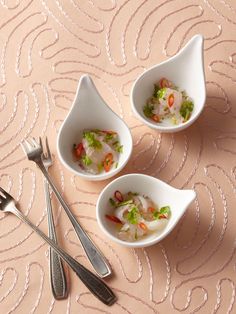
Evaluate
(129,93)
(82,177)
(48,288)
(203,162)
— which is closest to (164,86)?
(129,93)

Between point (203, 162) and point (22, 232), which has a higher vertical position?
point (22, 232)

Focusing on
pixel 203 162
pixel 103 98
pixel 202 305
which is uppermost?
pixel 103 98

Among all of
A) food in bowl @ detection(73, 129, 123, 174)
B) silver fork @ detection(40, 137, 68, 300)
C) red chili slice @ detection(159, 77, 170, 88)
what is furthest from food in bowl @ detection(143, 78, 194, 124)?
silver fork @ detection(40, 137, 68, 300)

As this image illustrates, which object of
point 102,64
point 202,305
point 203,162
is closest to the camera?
point 202,305

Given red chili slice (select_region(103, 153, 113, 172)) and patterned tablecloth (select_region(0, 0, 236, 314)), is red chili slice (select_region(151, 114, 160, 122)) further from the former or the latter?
red chili slice (select_region(103, 153, 113, 172))

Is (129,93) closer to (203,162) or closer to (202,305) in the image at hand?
(203,162)

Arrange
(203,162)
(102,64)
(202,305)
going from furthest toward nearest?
(102,64) < (203,162) < (202,305)

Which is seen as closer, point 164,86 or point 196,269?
point 196,269
